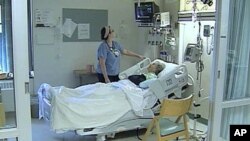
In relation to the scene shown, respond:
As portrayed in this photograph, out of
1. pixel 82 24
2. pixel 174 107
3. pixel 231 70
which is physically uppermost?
pixel 82 24

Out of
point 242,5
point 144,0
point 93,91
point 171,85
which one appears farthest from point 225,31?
point 144,0

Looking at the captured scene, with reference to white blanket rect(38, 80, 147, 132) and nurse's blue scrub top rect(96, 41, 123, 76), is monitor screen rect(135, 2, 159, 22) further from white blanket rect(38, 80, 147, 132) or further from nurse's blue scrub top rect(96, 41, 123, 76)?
white blanket rect(38, 80, 147, 132)

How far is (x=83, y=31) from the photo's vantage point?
528cm

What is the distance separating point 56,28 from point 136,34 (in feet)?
4.89

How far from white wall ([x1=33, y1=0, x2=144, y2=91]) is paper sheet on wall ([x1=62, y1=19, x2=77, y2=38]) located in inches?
3.9

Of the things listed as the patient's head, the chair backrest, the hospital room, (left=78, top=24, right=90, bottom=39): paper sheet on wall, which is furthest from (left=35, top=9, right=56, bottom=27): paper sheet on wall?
the chair backrest

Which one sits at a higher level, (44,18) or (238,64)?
(44,18)

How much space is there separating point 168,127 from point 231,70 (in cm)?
90

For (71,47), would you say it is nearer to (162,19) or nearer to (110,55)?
(110,55)

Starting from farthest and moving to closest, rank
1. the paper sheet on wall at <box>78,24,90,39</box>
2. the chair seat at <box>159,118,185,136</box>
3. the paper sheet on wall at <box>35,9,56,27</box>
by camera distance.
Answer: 1. the paper sheet on wall at <box>78,24,90,39</box>
2. the paper sheet on wall at <box>35,9,56,27</box>
3. the chair seat at <box>159,118,185,136</box>

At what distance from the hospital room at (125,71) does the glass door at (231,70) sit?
0.01 m

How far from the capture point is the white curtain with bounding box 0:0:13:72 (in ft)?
6.93

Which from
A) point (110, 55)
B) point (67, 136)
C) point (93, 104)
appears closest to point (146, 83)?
point (110, 55)

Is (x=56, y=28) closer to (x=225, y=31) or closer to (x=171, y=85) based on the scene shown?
(x=171, y=85)
